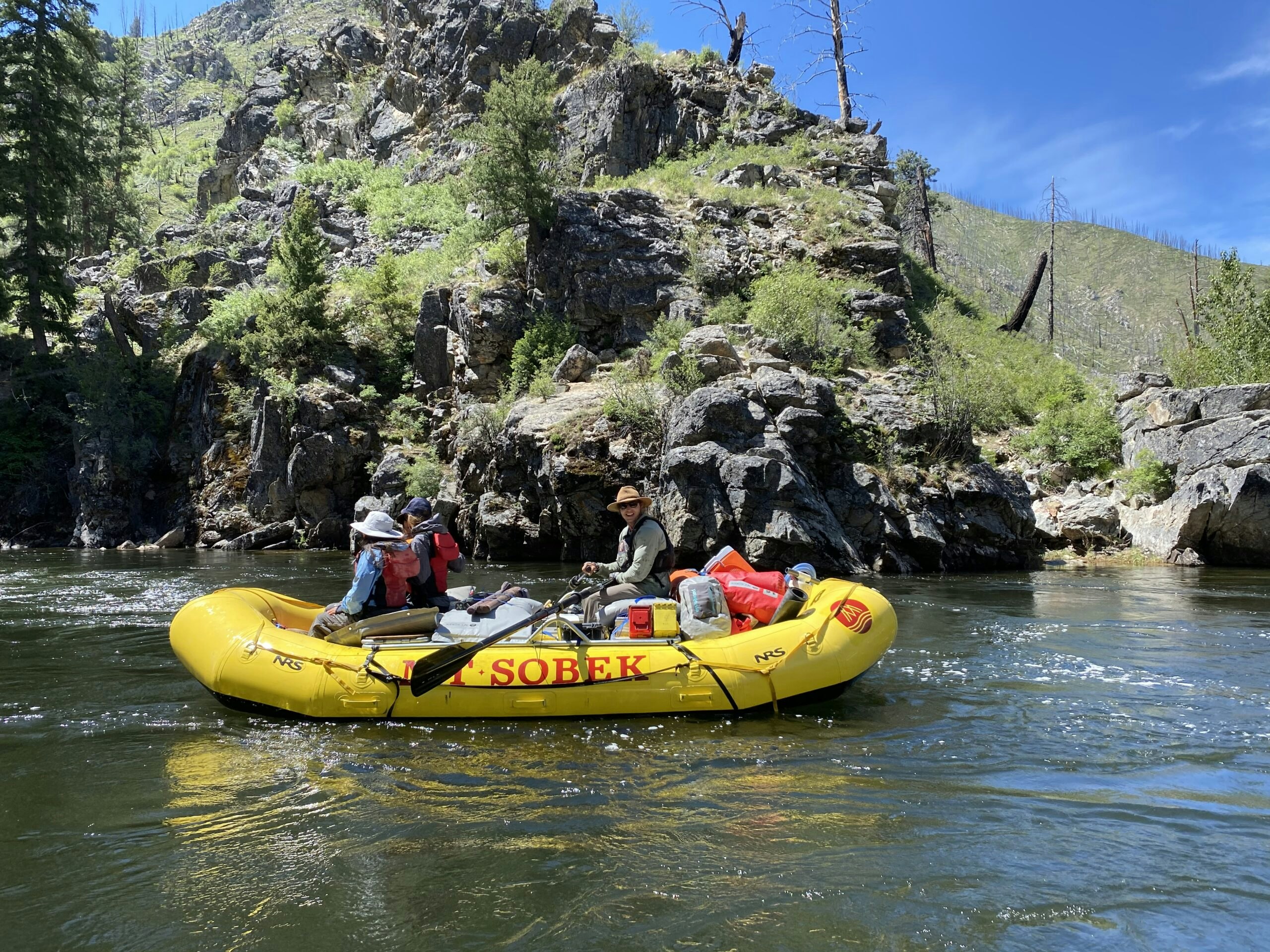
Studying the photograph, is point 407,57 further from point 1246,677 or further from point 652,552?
point 1246,677

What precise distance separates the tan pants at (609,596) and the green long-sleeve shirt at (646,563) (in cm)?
4

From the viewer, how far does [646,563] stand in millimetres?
7281

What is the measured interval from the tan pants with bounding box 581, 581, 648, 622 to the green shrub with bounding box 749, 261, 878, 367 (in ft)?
39.9

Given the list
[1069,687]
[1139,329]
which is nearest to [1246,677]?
[1069,687]

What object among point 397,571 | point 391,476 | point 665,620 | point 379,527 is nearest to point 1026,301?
point 391,476

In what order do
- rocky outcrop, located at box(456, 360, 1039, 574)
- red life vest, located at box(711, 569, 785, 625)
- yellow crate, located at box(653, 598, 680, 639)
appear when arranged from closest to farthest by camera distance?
yellow crate, located at box(653, 598, 680, 639) < red life vest, located at box(711, 569, 785, 625) < rocky outcrop, located at box(456, 360, 1039, 574)

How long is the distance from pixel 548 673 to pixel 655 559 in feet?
5.49

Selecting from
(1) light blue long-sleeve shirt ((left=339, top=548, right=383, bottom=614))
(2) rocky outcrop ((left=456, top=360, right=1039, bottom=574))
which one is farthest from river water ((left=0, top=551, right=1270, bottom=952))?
(2) rocky outcrop ((left=456, top=360, right=1039, bottom=574))

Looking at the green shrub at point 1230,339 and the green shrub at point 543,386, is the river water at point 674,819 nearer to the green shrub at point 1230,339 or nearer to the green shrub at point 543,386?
the green shrub at point 543,386

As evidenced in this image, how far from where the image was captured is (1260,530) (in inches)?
580

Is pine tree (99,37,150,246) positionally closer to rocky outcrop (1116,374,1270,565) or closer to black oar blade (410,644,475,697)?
black oar blade (410,644,475,697)

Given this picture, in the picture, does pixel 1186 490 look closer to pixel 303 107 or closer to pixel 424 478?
pixel 424 478

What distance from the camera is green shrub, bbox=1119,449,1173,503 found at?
16953 millimetres

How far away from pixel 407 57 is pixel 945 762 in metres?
39.6
